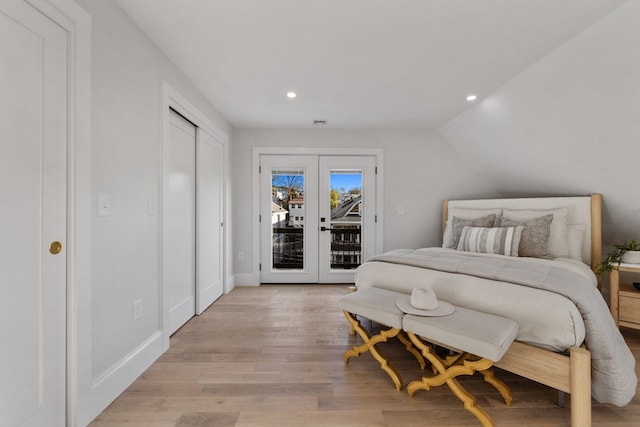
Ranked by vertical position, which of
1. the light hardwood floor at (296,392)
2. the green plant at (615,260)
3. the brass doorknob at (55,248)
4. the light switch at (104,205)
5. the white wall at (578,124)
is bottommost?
the light hardwood floor at (296,392)

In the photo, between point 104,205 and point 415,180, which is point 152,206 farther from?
point 415,180

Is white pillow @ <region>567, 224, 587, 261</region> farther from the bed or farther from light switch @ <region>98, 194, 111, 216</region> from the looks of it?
light switch @ <region>98, 194, 111, 216</region>

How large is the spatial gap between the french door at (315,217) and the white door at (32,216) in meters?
2.55

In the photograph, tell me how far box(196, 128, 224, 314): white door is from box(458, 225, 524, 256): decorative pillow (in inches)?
109

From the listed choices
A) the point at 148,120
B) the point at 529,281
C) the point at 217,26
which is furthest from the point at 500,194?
the point at 148,120

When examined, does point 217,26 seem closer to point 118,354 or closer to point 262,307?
point 118,354

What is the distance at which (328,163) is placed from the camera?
3.72 metres

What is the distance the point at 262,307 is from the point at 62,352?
1.78 meters

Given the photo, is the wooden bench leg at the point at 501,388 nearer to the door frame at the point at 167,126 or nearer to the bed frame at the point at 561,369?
the bed frame at the point at 561,369

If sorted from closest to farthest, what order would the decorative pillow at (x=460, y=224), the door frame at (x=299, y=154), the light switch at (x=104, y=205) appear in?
the light switch at (x=104, y=205), the decorative pillow at (x=460, y=224), the door frame at (x=299, y=154)

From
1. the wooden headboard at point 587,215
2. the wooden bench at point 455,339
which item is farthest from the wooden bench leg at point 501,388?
the wooden headboard at point 587,215

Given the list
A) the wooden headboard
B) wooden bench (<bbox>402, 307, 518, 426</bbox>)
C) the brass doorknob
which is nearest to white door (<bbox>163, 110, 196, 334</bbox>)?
the brass doorknob

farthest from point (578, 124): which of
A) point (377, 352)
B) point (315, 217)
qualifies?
point (315, 217)

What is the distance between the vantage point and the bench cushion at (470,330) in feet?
4.02
